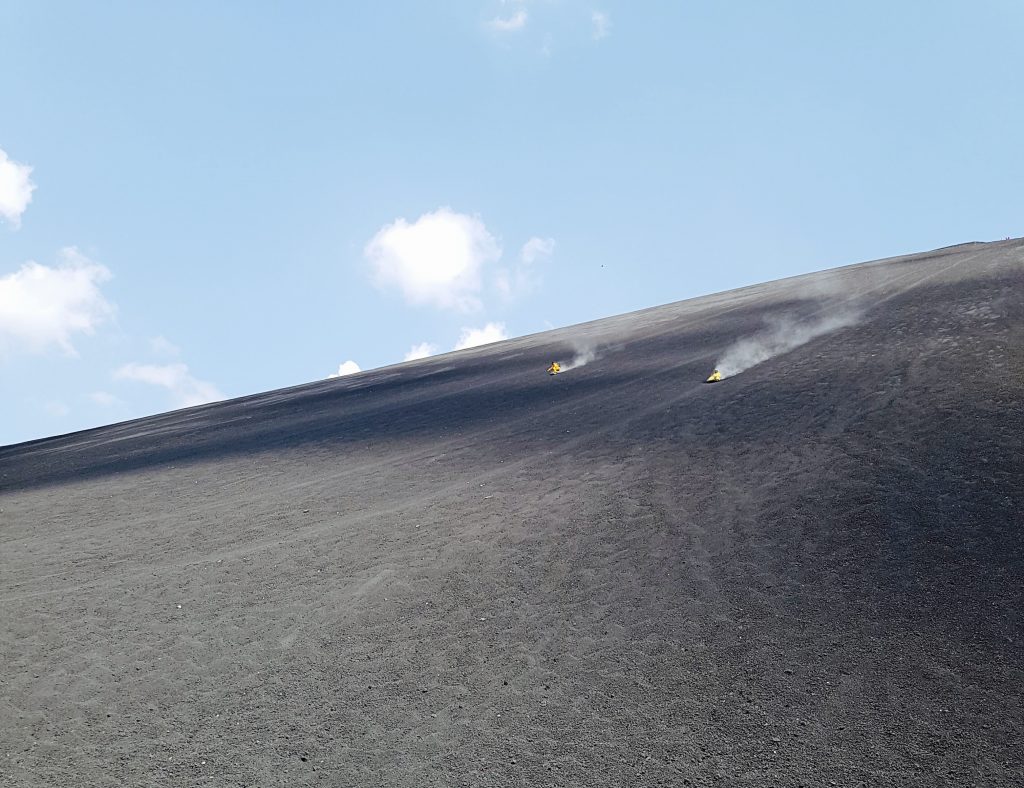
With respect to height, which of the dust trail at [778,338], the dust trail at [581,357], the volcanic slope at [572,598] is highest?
the dust trail at [581,357]

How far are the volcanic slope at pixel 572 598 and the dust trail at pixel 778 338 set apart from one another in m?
1.52

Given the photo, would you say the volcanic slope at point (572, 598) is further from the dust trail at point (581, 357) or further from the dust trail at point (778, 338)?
the dust trail at point (581, 357)

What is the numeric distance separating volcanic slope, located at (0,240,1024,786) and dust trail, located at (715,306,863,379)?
1518mm

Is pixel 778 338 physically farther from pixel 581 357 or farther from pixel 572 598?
pixel 572 598

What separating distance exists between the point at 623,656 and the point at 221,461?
40.4 ft

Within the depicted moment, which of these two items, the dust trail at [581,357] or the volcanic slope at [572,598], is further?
the dust trail at [581,357]

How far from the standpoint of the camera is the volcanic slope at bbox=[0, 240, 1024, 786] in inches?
226

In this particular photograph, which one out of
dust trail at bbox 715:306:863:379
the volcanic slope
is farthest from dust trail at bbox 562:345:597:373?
the volcanic slope

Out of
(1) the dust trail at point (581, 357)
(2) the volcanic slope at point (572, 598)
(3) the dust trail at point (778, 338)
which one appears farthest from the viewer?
(1) the dust trail at point (581, 357)

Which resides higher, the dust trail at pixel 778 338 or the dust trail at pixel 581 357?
the dust trail at pixel 581 357

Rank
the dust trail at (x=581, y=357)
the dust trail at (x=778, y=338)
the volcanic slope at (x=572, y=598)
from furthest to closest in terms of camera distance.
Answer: the dust trail at (x=581, y=357) < the dust trail at (x=778, y=338) < the volcanic slope at (x=572, y=598)

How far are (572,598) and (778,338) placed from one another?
46.6ft

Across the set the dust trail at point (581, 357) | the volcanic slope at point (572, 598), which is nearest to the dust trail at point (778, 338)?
the volcanic slope at point (572, 598)

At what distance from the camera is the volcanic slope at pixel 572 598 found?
573 cm
